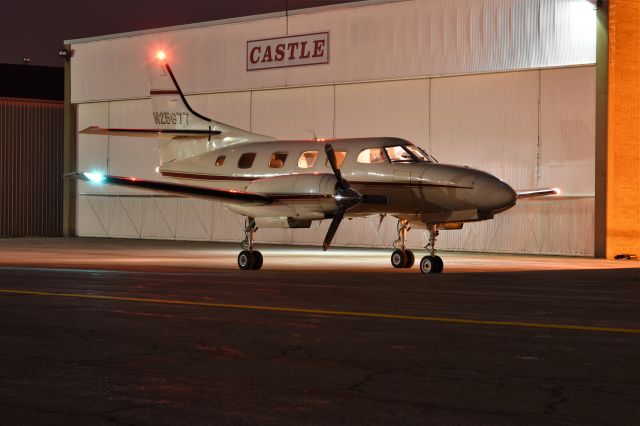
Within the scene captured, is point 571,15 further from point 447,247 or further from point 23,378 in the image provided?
point 23,378

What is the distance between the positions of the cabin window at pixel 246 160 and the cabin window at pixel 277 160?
→ 0.80 meters

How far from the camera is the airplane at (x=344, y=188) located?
914 inches

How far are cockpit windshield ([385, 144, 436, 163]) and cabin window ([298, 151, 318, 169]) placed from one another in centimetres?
222

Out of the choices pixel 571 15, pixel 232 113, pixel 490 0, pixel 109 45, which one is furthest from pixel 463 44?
pixel 109 45

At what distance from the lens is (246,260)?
2489 centimetres

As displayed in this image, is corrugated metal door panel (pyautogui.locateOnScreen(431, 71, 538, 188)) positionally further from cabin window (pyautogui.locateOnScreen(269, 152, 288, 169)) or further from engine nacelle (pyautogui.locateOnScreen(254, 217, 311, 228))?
engine nacelle (pyautogui.locateOnScreen(254, 217, 311, 228))

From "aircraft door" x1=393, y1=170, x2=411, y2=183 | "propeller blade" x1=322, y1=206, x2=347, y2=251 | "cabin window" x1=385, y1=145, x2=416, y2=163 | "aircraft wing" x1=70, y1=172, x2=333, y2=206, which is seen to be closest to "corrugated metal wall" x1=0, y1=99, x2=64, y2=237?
"aircraft wing" x1=70, y1=172, x2=333, y2=206

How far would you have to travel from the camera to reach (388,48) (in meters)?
37.5

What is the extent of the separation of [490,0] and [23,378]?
28.8m

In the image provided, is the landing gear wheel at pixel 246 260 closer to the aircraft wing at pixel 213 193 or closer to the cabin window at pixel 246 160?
the aircraft wing at pixel 213 193

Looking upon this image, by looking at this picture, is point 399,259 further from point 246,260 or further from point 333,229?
point 246,260

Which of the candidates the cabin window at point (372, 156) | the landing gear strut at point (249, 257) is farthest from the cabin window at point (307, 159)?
the landing gear strut at point (249, 257)

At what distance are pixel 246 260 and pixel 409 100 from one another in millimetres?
14505

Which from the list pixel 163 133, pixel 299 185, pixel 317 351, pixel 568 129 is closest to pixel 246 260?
pixel 299 185
